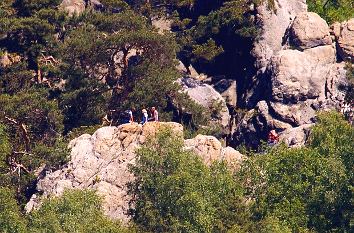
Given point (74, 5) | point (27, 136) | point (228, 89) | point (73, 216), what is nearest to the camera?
point (73, 216)

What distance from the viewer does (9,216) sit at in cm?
5109

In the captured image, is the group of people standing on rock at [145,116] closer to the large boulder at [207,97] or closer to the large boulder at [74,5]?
the large boulder at [207,97]

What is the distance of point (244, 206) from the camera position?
51344 millimetres

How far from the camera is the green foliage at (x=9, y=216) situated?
5044 centimetres

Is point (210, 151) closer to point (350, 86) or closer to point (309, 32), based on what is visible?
point (350, 86)

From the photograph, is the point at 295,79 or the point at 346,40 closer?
the point at 295,79

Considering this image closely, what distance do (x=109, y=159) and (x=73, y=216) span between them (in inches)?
267

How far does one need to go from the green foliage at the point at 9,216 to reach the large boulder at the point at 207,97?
18.2 m

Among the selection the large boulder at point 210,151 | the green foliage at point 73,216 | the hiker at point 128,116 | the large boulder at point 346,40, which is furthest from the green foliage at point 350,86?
the green foliage at point 73,216

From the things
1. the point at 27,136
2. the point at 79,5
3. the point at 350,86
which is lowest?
the point at 79,5

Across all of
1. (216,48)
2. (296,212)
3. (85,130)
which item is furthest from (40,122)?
(296,212)

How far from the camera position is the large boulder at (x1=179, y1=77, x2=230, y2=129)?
228 ft

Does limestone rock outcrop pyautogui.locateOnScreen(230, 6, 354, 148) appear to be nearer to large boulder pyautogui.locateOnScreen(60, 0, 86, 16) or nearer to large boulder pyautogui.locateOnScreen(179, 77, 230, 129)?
large boulder pyautogui.locateOnScreen(179, 77, 230, 129)

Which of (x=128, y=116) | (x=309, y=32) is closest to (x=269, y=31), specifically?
(x=309, y=32)
